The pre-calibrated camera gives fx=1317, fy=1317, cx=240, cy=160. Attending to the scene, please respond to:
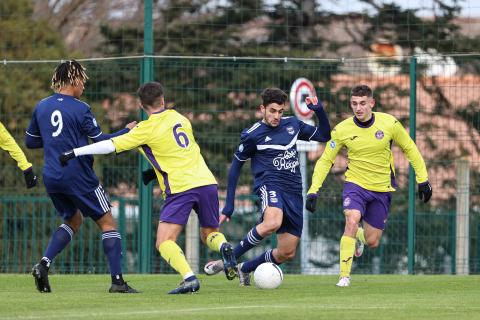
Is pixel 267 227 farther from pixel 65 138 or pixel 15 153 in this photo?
pixel 15 153

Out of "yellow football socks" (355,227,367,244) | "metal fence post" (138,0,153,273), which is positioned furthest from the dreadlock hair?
"metal fence post" (138,0,153,273)

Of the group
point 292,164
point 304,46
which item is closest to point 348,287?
point 292,164

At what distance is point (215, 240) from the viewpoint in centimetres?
1172

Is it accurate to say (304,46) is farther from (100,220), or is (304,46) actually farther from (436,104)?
(100,220)

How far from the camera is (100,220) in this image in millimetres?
11898

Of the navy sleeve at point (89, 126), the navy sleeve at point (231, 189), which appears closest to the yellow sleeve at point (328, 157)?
the navy sleeve at point (231, 189)

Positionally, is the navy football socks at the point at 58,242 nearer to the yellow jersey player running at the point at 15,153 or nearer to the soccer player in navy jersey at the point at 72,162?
the soccer player in navy jersey at the point at 72,162

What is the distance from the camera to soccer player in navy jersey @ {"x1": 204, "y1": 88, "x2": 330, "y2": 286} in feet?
41.2

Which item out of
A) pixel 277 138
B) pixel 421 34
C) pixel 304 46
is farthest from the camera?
pixel 304 46

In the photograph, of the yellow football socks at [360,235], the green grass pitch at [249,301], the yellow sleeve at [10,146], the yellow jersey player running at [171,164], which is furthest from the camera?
the yellow football socks at [360,235]

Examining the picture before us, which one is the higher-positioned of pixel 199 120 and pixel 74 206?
pixel 199 120

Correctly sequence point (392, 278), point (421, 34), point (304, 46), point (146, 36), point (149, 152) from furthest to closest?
point (304, 46)
point (421, 34)
point (146, 36)
point (392, 278)
point (149, 152)

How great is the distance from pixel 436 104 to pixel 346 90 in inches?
47.2

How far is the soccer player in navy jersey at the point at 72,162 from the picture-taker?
1166 centimetres
